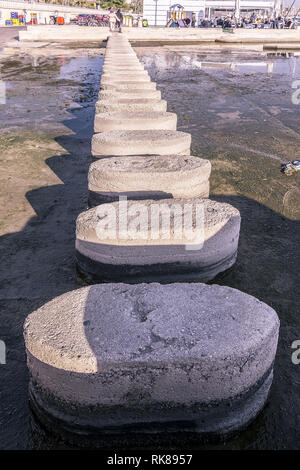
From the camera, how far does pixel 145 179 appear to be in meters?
3.99

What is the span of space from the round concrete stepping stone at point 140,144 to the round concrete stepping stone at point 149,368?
272 cm

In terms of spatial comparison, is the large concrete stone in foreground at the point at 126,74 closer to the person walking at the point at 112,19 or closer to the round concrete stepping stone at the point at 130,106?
the round concrete stepping stone at the point at 130,106

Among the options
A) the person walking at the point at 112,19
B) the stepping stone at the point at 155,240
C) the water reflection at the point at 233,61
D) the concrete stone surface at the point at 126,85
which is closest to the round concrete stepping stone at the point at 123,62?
the concrete stone surface at the point at 126,85

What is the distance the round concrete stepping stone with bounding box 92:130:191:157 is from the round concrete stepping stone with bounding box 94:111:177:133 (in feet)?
1.57

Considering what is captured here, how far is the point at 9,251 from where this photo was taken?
4.26 metres

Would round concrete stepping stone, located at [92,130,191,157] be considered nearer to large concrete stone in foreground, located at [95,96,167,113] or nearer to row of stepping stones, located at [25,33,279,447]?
large concrete stone in foreground, located at [95,96,167,113]

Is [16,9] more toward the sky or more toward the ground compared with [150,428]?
more toward the sky

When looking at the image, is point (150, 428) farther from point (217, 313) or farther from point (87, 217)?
point (87, 217)

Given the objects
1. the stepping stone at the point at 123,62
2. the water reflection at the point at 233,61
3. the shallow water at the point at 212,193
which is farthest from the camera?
the water reflection at the point at 233,61

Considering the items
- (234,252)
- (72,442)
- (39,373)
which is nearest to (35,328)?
(39,373)

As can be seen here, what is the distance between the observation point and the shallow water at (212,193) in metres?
2.67
